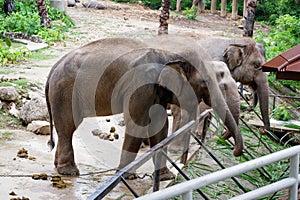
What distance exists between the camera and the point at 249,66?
8.72m

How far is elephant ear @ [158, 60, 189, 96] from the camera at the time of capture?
598cm

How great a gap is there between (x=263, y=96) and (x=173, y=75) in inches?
114

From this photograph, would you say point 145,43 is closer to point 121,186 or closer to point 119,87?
point 119,87

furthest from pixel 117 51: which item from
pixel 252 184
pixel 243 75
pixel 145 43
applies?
pixel 243 75

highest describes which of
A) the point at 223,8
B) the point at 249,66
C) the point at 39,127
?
the point at 249,66

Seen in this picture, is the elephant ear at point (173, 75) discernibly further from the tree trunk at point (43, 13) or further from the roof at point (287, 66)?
the tree trunk at point (43, 13)

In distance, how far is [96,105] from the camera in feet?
21.8

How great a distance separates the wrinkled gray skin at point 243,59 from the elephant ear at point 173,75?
2.57m

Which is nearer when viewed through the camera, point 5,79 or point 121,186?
point 121,186

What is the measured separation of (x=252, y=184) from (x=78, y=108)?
204 cm

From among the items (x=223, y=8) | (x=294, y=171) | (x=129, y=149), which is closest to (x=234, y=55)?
(x=129, y=149)

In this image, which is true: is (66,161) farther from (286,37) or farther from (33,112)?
(286,37)

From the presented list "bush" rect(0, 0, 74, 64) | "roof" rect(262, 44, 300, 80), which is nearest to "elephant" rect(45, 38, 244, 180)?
"roof" rect(262, 44, 300, 80)

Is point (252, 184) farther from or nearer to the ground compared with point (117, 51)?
nearer to the ground
